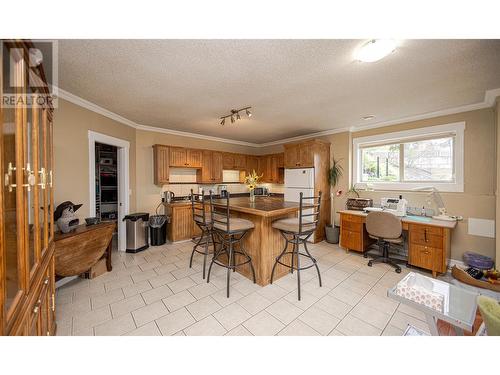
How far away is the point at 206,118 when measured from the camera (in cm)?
365

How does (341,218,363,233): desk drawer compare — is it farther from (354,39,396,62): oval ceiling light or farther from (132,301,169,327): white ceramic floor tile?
(132,301,169,327): white ceramic floor tile

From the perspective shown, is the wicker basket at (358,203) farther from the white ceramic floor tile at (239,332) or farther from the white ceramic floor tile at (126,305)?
the white ceramic floor tile at (126,305)

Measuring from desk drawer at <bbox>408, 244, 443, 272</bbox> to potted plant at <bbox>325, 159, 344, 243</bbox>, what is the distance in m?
1.37

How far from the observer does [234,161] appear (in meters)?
5.50

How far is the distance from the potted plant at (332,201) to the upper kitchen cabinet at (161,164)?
3768 mm

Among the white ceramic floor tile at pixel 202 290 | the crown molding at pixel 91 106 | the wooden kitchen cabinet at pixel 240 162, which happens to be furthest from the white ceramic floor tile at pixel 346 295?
the crown molding at pixel 91 106

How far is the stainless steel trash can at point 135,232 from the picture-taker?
3.65 m

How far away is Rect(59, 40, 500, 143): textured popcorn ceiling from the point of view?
1649 millimetres

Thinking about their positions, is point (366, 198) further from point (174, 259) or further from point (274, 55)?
point (174, 259)

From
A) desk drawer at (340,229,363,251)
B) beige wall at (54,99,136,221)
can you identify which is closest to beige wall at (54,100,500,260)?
→ beige wall at (54,99,136,221)

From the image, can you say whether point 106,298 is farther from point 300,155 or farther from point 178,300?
point 300,155

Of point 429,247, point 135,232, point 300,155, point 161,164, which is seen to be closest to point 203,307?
point 135,232

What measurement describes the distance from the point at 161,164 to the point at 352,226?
4.19 m
